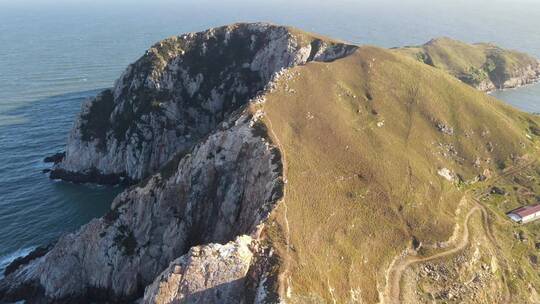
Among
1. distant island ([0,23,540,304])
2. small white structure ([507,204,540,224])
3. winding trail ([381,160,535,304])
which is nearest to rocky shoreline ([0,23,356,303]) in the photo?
distant island ([0,23,540,304])

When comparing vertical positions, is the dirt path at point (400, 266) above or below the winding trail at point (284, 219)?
below

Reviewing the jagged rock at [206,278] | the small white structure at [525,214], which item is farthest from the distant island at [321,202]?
the small white structure at [525,214]

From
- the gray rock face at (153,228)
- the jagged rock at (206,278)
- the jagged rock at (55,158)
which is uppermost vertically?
the jagged rock at (206,278)

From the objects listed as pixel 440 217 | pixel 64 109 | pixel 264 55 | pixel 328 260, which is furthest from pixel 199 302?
pixel 64 109

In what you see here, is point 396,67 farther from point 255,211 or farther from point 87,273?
point 87,273

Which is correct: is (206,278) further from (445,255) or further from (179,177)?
(445,255)

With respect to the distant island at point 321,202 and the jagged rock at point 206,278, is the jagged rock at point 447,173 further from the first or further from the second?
the jagged rock at point 206,278
